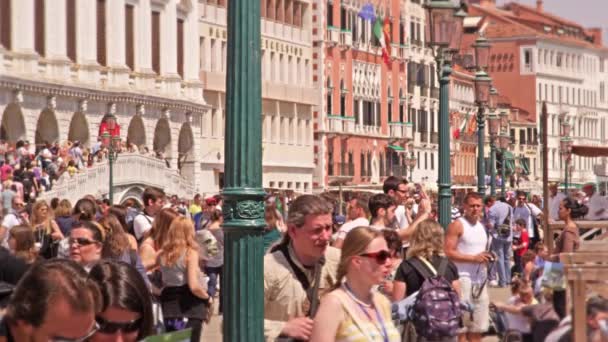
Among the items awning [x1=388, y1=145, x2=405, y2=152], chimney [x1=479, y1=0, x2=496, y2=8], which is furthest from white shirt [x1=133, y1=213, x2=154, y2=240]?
chimney [x1=479, y1=0, x2=496, y2=8]

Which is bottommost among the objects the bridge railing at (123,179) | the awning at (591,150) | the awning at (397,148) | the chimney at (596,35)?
the bridge railing at (123,179)

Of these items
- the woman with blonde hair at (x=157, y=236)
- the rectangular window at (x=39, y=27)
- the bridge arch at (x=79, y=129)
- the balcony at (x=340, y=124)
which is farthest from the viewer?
the balcony at (x=340, y=124)

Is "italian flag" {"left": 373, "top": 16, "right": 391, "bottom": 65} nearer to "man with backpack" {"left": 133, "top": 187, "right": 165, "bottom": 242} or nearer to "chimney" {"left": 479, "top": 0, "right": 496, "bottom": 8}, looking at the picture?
"chimney" {"left": 479, "top": 0, "right": 496, "bottom": 8}

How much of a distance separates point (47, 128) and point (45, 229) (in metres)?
31.8

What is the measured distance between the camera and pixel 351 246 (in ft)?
24.5

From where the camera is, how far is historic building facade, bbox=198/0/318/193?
6372 centimetres

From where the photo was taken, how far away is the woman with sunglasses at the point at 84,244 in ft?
31.4

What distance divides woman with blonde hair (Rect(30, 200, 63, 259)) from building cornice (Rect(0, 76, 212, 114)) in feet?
90.7

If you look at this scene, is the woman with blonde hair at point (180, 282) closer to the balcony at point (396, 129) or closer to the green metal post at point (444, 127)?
the green metal post at point (444, 127)

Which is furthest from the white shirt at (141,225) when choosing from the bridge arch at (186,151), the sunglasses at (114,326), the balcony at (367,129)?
the balcony at (367,129)

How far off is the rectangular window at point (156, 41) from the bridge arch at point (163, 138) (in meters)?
1.67

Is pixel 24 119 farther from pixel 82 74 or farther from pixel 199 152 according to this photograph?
pixel 199 152

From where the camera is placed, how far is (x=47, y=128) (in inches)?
1911

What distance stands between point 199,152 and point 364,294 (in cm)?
5314
